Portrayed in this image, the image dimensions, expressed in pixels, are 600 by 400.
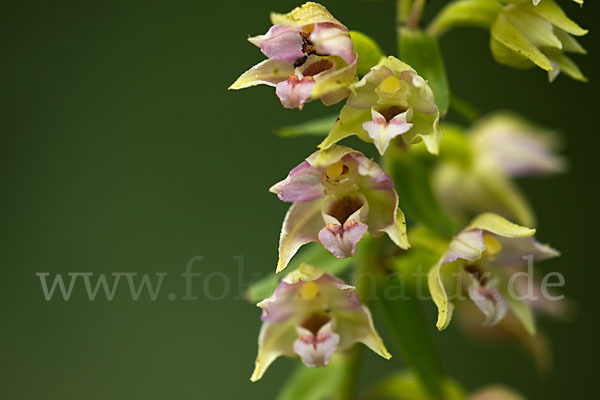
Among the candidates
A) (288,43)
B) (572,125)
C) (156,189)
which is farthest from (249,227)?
(288,43)

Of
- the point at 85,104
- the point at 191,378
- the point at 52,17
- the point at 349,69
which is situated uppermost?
the point at 349,69

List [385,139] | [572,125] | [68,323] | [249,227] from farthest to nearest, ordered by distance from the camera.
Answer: [572,125], [249,227], [68,323], [385,139]

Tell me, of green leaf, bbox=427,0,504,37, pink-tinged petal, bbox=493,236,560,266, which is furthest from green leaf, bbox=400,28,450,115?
pink-tinged petal, bbox=493,236,560,266

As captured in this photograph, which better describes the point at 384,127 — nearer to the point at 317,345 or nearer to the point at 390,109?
the point at 390,109

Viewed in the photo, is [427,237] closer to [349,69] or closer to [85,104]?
[349,69]

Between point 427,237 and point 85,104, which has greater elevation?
point 427,237

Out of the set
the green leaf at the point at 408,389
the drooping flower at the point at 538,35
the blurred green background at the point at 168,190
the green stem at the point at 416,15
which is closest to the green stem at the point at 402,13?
the green stem at the point at 416,15

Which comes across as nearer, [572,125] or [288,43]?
[288,43]
